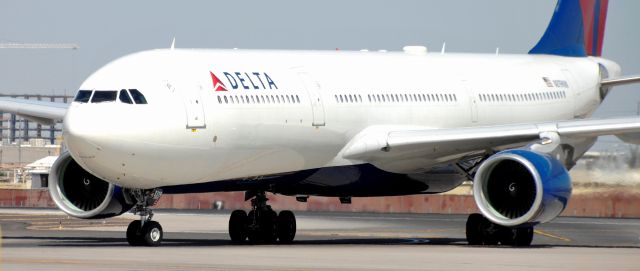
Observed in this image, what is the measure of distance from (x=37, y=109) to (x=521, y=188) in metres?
11.0

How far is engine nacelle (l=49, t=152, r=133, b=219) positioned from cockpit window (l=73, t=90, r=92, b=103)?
3.98m

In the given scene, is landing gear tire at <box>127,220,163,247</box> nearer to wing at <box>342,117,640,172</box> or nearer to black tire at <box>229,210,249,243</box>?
black tire at <box>229,210,249,243</box>

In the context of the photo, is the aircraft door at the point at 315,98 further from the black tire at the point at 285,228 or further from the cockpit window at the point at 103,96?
the cockpit window at the point at 103,96

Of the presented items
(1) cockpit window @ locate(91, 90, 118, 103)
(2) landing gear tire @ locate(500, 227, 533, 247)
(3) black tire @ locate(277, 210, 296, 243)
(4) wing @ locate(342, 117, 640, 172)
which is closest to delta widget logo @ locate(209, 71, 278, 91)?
(1) cockpit window @ locate(91, 90, 118, 103)

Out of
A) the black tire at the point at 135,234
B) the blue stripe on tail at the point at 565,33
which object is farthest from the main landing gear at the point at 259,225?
the blue stripe on tail at the point at 565,33

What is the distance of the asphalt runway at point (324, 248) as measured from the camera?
22391mm

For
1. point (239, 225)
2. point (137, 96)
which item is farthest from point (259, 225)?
point (137, 96)

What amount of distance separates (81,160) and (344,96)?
6.88 m

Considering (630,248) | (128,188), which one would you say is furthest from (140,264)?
(630,248)

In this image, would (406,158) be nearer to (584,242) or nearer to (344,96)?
(344,96)

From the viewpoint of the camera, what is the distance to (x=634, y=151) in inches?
1588

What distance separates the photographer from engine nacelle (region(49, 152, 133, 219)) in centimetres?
3052

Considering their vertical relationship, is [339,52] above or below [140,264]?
above

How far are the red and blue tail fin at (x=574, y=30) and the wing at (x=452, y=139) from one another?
30.0ft
